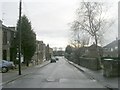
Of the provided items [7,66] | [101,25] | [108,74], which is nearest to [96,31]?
[101,25]

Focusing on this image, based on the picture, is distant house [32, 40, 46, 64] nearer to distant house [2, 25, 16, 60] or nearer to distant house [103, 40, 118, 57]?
distant house [2, 25, 16, 60]

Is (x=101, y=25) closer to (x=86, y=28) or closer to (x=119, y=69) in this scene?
(x=86, y=28)

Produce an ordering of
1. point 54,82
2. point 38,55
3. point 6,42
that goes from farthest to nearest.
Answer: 1. point 38,55
2. point 6,42
3. point 54,82

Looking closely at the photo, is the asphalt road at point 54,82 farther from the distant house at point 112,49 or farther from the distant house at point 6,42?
the distant house at point 112,49

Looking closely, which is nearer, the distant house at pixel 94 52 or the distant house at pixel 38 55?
the distant house at pixel 94 52

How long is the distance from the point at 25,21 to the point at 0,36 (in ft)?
30.0

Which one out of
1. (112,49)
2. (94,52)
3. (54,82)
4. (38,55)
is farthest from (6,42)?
(38,55)

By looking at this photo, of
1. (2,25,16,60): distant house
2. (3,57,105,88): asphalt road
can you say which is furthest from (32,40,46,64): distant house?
(3,57,105,88): asphalt road

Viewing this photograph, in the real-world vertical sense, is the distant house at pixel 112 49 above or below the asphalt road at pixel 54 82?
above

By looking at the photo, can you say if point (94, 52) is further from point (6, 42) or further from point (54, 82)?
point (54, 82)

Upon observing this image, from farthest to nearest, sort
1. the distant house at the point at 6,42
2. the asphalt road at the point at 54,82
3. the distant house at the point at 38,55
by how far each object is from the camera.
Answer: the distant house at the point at 38,55
the distant house at the point at 6,42
the asphalt road at the point at 54,82

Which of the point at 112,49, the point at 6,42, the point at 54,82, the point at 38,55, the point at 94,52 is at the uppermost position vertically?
the point at 6,42

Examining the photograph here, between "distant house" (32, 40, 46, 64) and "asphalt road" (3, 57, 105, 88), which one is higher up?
"distant house" (32, 40, 46, 64)

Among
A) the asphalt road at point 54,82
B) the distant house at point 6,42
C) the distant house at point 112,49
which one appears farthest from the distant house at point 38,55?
the asphalt road at point 54,82
